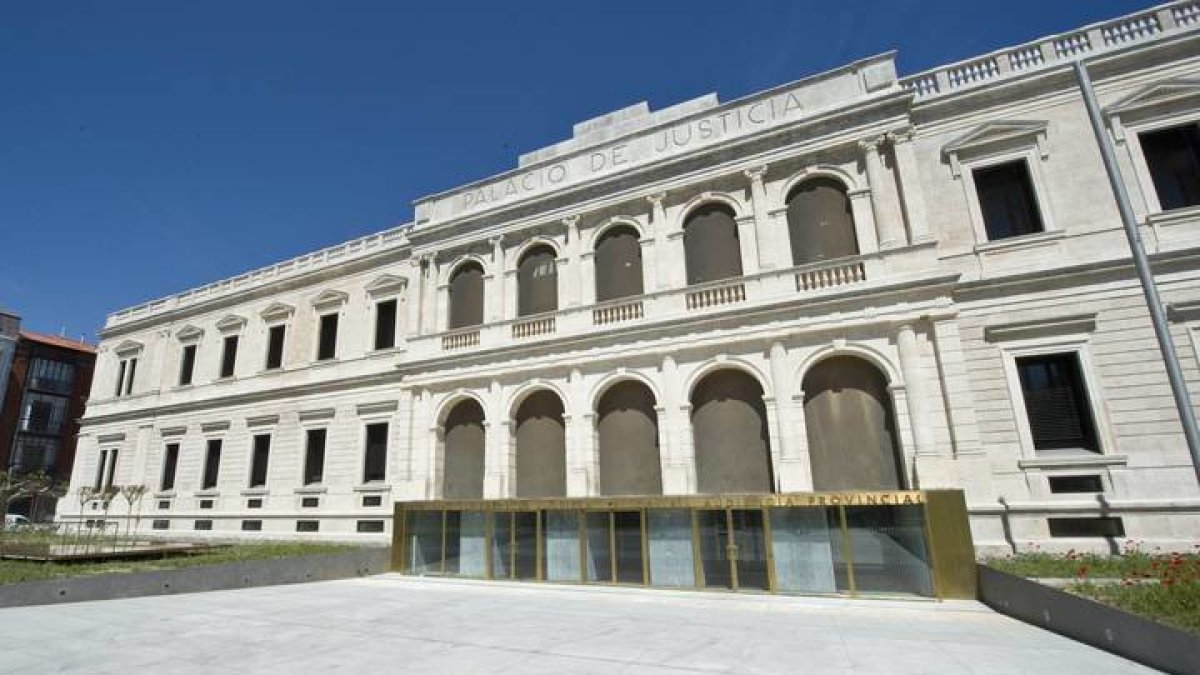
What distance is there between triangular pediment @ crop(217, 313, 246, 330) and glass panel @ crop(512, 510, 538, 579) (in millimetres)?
20477

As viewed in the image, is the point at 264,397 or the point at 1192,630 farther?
the point at 264,397

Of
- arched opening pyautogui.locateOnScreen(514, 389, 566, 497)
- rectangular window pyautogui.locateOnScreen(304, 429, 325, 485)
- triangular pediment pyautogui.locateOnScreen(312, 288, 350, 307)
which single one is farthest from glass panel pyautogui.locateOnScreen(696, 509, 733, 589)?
triangular pediment pyautogui.locateOnScreen(312, 288, 350, 307)

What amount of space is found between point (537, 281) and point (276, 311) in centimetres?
1442

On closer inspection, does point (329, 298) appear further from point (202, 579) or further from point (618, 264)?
point (202, 579)

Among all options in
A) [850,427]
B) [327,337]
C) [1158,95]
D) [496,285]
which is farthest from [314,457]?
[1158,95]

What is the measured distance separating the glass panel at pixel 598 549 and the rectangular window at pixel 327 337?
1615 centimetres

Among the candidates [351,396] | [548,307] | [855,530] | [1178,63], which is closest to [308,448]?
[351,396]

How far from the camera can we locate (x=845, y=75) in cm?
1719

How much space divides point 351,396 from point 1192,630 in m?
24.0

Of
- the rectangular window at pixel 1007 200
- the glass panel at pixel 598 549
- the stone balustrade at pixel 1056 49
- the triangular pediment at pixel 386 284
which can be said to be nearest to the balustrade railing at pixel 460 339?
the triangular pediment at pixel 386 284

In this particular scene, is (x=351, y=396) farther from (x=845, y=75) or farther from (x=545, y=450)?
(x=845, y=75)

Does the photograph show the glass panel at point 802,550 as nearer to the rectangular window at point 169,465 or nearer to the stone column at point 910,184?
the stone column at point 910,184

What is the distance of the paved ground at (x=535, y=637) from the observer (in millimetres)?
7168

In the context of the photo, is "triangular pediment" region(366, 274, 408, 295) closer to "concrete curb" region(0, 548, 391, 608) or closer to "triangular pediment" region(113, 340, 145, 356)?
"concrete curb" region(0, 548, 391, 608)
